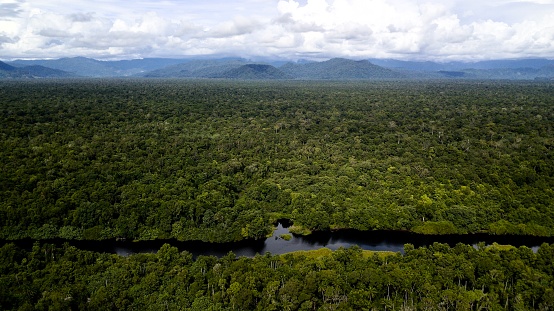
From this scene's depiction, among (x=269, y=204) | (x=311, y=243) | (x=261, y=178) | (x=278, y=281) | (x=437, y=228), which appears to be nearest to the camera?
(x=278, y=281)

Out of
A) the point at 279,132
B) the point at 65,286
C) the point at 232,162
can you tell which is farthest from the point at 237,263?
the point at 279,132

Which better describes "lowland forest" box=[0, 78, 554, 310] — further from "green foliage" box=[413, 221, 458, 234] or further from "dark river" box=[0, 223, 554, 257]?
"dark river" box=[0, 223, 554, 257]

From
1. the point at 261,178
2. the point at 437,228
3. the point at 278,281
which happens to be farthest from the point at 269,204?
the point at 437,228

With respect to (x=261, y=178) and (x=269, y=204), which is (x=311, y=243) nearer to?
(x=269, y=204)

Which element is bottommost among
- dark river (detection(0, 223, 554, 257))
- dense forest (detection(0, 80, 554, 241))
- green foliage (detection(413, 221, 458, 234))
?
dark river (detection(0, 223, 554, 257))

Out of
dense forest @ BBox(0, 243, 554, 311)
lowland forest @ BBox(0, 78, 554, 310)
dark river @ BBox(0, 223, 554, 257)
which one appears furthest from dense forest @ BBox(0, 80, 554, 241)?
dense forest @ BBox(0, 243, 554, 311)

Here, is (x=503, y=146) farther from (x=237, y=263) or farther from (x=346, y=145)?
(x=237, y=263)

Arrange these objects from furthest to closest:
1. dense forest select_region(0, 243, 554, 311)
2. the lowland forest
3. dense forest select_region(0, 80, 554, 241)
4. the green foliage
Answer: the green foliage → dense forest select_region(0, 80, 554, 241) → the lowland forest → dense forest select_region(0, 243, 554, 311)
